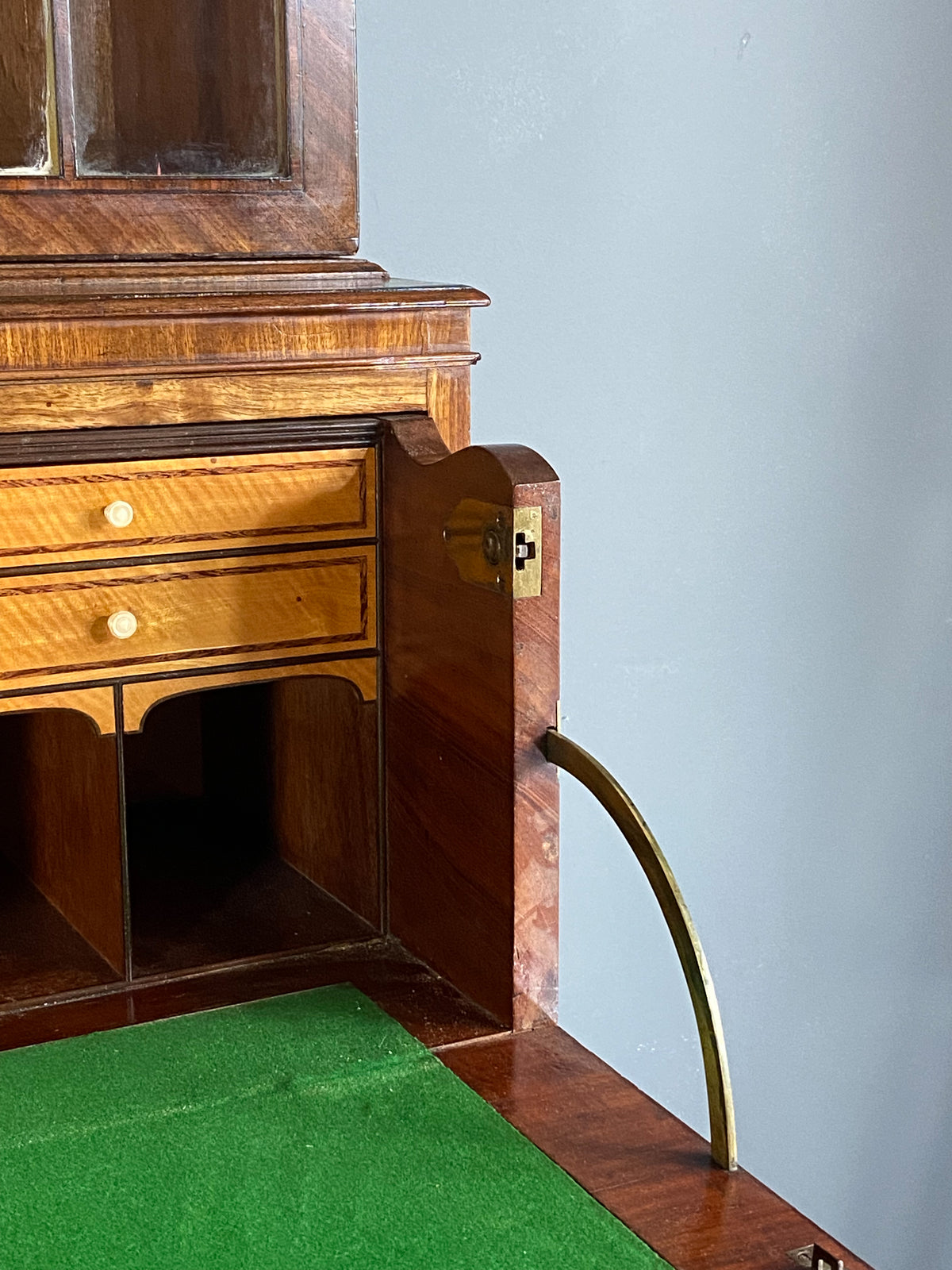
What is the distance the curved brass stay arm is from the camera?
106cm

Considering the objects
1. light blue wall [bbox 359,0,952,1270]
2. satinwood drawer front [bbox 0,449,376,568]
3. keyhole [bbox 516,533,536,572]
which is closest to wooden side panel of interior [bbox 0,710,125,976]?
satinwood drawer front [bbox 0,449,376,568]

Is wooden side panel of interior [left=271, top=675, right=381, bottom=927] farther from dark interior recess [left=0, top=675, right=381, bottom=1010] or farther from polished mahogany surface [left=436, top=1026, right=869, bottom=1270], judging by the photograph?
polished mahogany surface [left=436, top=1026, right=869, bottom=1270]

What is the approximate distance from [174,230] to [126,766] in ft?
2.12

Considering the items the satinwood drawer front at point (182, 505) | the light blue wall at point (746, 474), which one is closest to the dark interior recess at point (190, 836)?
the satinwood drawer front at point (182, 505)

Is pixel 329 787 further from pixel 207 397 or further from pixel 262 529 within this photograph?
pixel 207 397

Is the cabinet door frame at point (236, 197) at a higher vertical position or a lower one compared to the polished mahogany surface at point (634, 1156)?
higher

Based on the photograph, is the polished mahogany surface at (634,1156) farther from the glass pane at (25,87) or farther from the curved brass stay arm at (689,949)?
the glass pane at (25,87)

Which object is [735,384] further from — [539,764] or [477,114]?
[539,764]

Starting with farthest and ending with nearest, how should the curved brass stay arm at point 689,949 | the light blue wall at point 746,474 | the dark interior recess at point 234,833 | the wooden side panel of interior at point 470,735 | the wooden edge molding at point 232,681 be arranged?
the light blue wall at point 746,474, the dark interior recess at point 234,833, the wooden edge molding at point 232,681, the wooden side panel of interior at point 470,735, the curved brass stay arm at point 689,949

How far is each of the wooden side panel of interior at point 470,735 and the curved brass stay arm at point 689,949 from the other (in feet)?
0.24

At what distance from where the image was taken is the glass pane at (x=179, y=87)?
127 centimetres

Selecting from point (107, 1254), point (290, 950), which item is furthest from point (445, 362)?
point (107, 1254)

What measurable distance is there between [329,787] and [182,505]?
1.18ft

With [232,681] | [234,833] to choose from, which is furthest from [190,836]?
[232,681]
